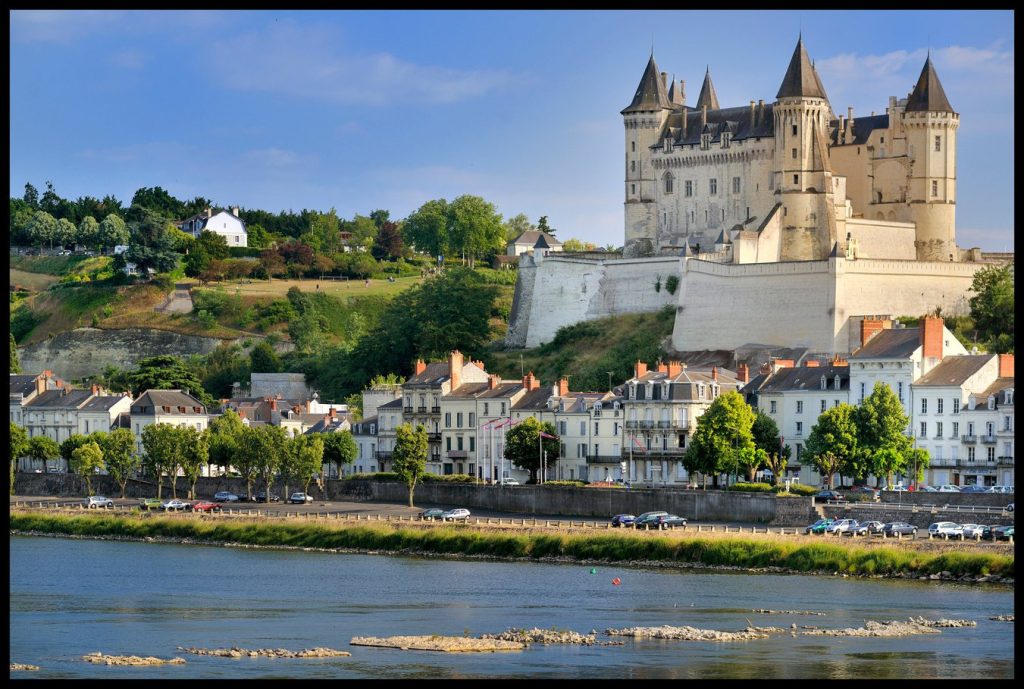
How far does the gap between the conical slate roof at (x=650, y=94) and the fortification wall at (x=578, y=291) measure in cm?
733

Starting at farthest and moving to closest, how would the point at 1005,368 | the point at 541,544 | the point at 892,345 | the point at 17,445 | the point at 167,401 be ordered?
the point at 167,401 < the point at 17,445 < the point at 892,345 < the point at 1005,368 < the point at 541,544

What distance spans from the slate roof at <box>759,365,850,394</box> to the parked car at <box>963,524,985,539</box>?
1310cm

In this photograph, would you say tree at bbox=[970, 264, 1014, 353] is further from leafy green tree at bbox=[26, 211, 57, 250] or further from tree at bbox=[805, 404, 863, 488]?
Answer: leafy green tree at bbox=[26, 211, 57, 250]

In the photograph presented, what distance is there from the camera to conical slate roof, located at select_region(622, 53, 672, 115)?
83.8 m

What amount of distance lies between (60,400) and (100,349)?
2961cm

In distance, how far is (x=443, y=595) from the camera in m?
39.7

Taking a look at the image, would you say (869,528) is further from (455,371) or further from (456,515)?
(455,371)

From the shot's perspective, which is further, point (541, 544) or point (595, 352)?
point (595, 352)

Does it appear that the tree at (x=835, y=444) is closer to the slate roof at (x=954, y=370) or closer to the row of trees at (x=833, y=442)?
the row of trees at (x=833, y=442)

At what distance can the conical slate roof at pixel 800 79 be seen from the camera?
253ft

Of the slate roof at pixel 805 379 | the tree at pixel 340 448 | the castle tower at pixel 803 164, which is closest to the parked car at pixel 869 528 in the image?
the slate roof at pixel 805 379

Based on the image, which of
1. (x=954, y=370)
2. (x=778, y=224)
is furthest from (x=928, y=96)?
(x=954, y=370)

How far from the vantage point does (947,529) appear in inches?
1682
